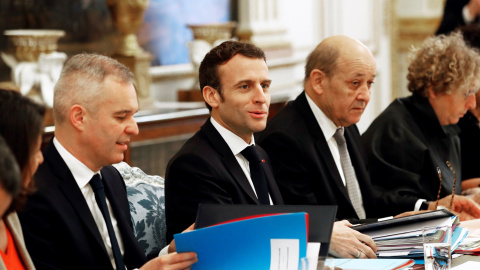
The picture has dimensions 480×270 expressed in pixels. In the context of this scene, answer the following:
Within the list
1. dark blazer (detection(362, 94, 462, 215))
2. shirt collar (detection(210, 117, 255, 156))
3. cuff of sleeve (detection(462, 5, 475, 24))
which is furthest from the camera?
cuff of sleeve (detection(462, 5, 475, 24))

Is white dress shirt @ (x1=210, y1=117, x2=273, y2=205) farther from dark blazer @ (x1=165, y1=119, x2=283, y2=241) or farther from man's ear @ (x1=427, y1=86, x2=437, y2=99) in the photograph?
man's ear @ (x1=427, y1=86, x2=437, y2=99)

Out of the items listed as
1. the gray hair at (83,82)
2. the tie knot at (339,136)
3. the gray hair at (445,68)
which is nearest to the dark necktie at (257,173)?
the gray hair at (83,82)

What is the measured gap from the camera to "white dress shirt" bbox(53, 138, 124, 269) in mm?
2211

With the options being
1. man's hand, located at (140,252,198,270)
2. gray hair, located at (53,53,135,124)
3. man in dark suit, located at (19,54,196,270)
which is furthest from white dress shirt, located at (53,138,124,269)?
man's hand, located at (140,252,198,270)

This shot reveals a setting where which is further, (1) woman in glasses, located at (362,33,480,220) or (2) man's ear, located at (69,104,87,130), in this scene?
(1) woman in glasses, located at (362,33,480,220)

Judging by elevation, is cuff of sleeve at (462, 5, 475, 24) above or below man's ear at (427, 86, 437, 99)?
above

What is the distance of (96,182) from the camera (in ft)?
7.43

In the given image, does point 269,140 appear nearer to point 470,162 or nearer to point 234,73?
point 234,73

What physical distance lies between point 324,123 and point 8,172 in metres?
1.81

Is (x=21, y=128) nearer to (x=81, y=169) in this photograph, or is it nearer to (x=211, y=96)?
(x=81, y=169)

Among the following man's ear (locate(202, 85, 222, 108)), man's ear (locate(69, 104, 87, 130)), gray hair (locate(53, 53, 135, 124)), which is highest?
gray hair (locate(53, 53, 135, 124))

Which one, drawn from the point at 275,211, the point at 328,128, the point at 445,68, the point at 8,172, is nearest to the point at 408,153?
the point at 445,68

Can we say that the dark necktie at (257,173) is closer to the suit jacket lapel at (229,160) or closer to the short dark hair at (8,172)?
the suit jacket lapel at (229,160)

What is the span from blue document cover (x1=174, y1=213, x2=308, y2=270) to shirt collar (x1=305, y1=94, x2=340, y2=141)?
1.22 metres
